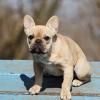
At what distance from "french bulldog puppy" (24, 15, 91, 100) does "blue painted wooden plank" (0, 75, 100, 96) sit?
0.05 m

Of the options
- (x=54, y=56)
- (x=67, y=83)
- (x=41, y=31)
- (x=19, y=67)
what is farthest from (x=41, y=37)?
(x=19, y=67)

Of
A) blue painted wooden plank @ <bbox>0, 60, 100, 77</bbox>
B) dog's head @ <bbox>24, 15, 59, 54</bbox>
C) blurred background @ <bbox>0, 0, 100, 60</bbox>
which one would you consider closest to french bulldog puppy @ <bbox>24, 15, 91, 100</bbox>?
dog's head @ <bbox>24, 15, 59, 54</bbox>

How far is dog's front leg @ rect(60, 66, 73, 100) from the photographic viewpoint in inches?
110

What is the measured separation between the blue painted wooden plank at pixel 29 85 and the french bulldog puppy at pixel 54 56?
0.16 ft

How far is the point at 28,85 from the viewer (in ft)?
9.98

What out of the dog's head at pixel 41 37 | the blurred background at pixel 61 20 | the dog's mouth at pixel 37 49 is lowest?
the blurred background at pixel 61 20

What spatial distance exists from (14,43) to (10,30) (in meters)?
0.17

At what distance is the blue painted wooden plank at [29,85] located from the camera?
290cm

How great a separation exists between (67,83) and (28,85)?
313mm

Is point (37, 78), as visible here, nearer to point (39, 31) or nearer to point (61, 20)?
point (39, 31)

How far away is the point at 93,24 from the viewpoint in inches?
229

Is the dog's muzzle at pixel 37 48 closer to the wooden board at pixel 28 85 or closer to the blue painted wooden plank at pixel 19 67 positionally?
the wooden board at pixel 28 85

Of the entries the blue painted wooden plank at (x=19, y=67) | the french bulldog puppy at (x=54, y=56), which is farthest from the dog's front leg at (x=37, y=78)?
the blue painted wooden plank at (x=19, y=67)

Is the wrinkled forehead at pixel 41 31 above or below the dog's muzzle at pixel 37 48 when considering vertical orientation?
above
